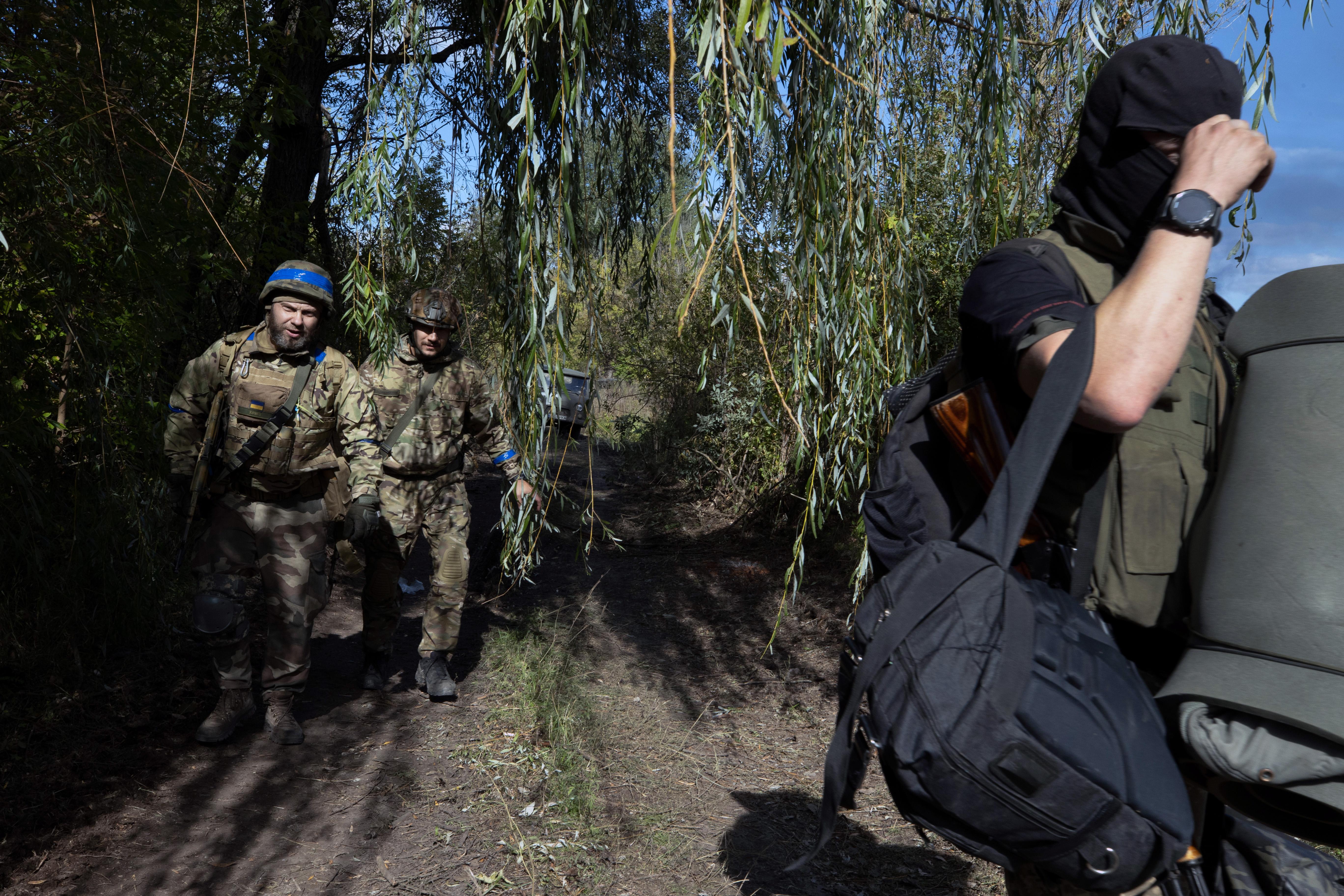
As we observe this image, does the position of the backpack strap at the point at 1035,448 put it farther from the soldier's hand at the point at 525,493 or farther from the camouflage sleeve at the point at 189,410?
the camouflage sleeve at the point at 189,410

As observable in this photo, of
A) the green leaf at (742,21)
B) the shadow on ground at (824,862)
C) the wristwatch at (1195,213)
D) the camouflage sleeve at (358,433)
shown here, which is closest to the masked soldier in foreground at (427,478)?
the camouflage sleeve at (358,433)

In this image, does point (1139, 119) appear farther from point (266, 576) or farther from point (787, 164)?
point (266, 576)

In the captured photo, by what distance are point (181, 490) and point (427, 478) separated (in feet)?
3.73

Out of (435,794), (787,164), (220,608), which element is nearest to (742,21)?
(787,164)

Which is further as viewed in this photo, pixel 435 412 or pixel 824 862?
pixel 435 412

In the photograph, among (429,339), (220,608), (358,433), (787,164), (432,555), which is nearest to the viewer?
(787,164)

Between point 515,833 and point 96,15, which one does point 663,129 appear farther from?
point 515,833

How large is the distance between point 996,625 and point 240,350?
3546mm

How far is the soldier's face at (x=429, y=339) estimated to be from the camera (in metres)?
4.51

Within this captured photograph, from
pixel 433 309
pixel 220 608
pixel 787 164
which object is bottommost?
Answer: pixel 220 608

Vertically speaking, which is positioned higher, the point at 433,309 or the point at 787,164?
the point at 787,164

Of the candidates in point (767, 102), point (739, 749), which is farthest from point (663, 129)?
point (739, 749)

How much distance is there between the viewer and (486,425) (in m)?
4.78

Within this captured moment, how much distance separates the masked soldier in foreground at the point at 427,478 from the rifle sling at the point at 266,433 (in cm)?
55
